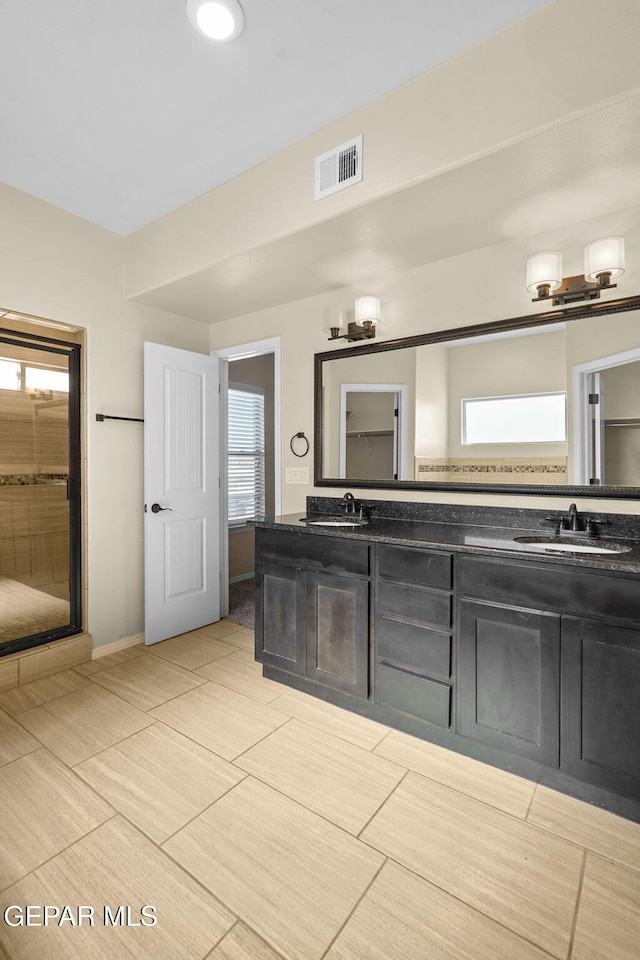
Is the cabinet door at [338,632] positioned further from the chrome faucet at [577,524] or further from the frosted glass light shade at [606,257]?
the frosted glass light shade at [606,257]

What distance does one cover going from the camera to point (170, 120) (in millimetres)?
2162

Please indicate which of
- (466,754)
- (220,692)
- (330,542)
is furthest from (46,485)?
(466,754)

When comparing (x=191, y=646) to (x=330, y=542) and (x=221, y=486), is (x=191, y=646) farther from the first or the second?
(x=330, y=542)

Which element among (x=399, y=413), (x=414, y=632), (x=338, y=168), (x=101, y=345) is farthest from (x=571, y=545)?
(x=101, y=345)

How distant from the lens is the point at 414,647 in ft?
7.03

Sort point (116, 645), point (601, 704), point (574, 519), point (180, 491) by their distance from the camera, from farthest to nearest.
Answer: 1. point (180, 491)
2. point (116, 645)
3. point (574, 519)
4. point (601, 704)

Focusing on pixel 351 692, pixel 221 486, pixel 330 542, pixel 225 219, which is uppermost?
pixel 225 219

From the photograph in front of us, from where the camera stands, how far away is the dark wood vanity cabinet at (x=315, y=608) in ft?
7.65

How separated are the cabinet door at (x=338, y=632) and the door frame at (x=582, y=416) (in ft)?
3.87

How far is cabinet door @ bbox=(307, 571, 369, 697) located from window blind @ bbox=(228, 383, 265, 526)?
249cm

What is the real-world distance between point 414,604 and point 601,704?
786 mm

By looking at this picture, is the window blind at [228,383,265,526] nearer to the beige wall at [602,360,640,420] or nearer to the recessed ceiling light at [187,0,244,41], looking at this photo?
the recessed ceiling light at [187,0,244,41]

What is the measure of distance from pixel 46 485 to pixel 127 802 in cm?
195

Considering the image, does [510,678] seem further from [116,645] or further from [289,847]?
[116,645]
